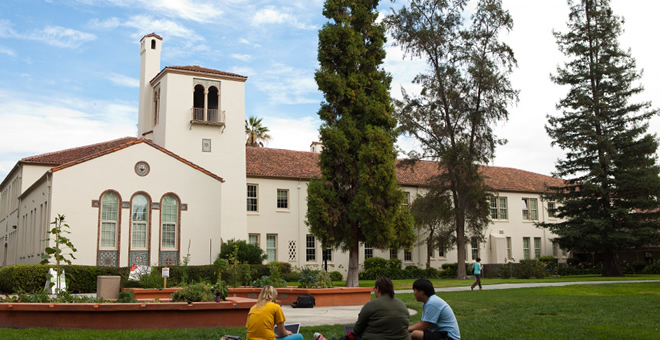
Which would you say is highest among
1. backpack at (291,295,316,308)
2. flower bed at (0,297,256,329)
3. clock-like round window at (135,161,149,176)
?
clock-like round window at (135,161,149,176)

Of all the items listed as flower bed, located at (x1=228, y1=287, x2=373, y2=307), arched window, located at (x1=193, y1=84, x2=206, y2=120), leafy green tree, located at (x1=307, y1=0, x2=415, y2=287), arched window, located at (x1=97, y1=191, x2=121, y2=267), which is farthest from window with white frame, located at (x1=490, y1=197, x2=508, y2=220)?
flower bed, located at (x1=228, y1=287, x2=373, y2=307)

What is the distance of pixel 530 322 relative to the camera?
455 inches

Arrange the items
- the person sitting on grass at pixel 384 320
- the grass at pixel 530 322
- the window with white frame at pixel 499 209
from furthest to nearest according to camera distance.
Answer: the window with white frame at pixel 499 209
the grass at pixel 530 322
the person sitting on grass at pixel 384 320

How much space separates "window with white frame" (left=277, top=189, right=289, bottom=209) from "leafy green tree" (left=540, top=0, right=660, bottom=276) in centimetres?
1699

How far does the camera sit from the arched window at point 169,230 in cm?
2848

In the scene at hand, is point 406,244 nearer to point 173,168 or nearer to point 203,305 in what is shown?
point 173,168

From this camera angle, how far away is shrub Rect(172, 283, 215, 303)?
11.4 m

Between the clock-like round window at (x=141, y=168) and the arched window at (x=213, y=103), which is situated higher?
the arched window at (x=213, y=103)

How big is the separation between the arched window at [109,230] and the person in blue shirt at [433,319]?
23.1 m

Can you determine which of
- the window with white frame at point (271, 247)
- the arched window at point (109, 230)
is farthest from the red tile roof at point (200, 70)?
the window with white frame at point (271, 247)

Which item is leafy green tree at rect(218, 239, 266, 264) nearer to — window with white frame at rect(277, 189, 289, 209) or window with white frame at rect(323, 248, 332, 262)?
window with white frame at rect(277, 189, 289, 209)

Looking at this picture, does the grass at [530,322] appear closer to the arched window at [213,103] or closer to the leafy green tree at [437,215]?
the leafy green tree at [437,215]

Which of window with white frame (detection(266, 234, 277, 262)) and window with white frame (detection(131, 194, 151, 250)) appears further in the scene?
window with white frame (detection(266, 234, 277, 262))

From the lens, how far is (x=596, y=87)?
3694cm
